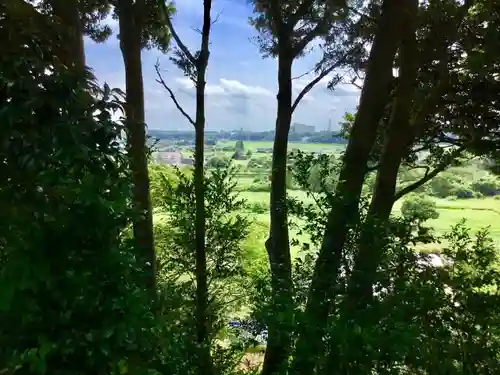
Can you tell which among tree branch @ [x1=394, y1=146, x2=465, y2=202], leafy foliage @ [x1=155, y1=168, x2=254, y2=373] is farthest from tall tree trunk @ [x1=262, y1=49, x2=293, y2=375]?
tree branch @ [x1=394, y1=146, x2=465, y2=202]

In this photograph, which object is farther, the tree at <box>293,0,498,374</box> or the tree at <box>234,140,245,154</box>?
the tree at <box>234,140,245,154</box>

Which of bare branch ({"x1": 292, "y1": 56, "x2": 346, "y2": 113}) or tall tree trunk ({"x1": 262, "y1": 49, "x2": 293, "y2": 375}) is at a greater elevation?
bare branch ({"x1": 292, "y1": 56, "x2": 346, "y2": 113})

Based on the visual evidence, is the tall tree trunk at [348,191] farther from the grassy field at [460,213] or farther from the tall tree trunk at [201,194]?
the tall tree trunk at [201,194]

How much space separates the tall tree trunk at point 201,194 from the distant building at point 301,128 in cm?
76

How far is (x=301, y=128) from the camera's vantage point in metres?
3.15

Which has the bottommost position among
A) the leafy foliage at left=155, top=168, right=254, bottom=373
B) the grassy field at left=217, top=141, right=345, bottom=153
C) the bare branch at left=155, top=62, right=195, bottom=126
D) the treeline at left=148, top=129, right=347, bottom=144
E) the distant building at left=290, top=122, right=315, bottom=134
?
the leafy foliage at left=155, top=168, right=254, bottom=373

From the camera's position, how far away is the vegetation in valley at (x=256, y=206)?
87 centimetres

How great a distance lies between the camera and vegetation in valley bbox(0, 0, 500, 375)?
0.87m

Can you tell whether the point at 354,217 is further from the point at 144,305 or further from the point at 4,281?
the point at 4,281

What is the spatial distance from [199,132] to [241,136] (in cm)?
93

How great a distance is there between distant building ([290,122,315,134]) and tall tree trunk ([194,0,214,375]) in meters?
0.76

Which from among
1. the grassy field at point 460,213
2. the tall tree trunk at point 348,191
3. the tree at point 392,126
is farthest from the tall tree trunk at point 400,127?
the grassy field at point 460,213

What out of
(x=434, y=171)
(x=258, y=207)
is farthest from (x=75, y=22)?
(x=434, y=171)

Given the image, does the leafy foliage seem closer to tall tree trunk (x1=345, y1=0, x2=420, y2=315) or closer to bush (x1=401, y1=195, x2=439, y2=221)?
tall tree trunk (x1=345, y1=0, x2=420, y2=315)
